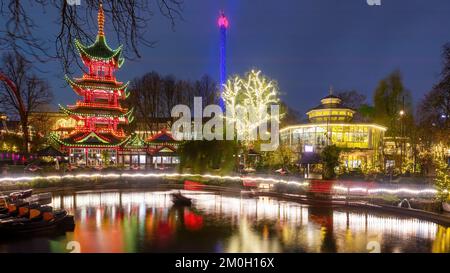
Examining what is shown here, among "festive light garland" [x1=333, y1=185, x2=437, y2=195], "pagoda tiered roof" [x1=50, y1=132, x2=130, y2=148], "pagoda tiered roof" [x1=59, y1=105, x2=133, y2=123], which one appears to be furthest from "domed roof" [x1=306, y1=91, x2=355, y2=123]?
"festive light garland" [x1=333, y1=185, x2=437, y2=195]

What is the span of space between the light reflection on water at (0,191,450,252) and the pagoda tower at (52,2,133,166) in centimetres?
3021

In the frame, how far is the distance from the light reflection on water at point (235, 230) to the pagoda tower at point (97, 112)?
30212mm

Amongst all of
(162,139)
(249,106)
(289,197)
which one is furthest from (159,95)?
(289,197)

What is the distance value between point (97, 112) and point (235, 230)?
41.9 metres

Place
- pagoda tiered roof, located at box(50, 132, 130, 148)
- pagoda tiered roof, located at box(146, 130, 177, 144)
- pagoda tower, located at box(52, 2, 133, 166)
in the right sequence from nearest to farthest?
pagoda tiered roof, located at box(50, 132, 130, 148)
pagoda tower, located at box(52, 2, 133, 166)
pagoda tiered roof, located at box(146, 130, 177, 144)

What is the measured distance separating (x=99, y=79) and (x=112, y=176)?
21905 mm

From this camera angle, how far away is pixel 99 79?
52688 millimetres

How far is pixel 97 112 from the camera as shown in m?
52.2

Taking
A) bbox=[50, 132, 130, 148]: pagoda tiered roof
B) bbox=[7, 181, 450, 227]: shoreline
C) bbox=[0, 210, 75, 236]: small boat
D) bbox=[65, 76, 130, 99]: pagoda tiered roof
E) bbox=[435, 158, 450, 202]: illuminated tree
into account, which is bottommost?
bbox=[7, 181, 450, 227]: shoreline

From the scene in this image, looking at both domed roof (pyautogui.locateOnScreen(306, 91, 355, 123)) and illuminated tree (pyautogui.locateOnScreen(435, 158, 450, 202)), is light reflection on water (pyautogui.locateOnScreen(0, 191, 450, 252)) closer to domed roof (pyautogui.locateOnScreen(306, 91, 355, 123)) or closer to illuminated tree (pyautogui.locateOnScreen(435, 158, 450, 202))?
illuminated tree (pyautogui.locateOnScreen(435, 158, 450, 202))

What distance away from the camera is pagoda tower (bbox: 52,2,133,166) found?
50.5 meters

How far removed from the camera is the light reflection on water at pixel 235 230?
12258mm
